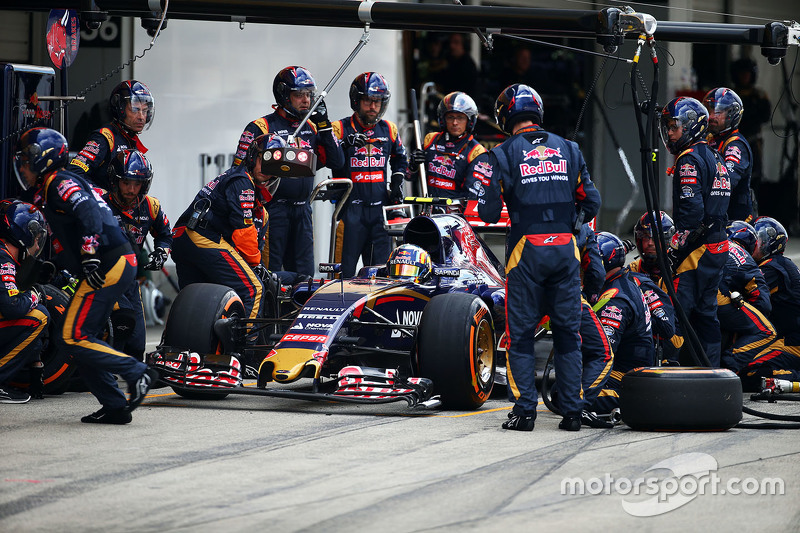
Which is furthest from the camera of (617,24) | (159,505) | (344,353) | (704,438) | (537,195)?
(617,24)

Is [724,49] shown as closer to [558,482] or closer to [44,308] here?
[44,308]

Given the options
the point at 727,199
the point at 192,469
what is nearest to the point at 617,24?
the point at 727,199

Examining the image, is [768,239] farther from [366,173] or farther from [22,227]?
[22,227]

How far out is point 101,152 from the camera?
9.88m

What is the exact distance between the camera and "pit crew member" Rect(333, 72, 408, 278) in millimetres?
11461

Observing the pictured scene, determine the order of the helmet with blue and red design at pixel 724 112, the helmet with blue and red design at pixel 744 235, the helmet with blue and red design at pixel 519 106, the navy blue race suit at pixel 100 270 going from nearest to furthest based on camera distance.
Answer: the navy blue race suit at pixel 100 270
the helmet with blue and red design at pixel 519 106
the helmet with blue and red design at pixel 744 235
the helmet with blue and red design at pixel 724 112

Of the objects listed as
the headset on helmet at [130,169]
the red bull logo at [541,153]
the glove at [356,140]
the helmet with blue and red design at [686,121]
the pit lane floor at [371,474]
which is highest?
the glove at [356,140]

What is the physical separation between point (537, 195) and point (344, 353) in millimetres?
1840

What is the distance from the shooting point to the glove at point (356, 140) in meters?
11.5

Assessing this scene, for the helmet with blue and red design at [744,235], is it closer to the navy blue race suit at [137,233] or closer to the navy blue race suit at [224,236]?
the navy blue race suit at [224,236]

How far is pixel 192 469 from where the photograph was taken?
20.0ft

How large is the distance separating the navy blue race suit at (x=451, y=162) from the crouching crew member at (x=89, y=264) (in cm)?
453

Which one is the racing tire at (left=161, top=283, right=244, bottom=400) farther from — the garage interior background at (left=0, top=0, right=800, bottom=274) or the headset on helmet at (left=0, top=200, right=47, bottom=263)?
the garage interior background at (left=0, top=0, right=800, bottom=274)

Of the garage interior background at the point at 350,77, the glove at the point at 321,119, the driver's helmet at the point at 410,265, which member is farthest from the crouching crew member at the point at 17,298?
the garage interior background at the point at 350,77
